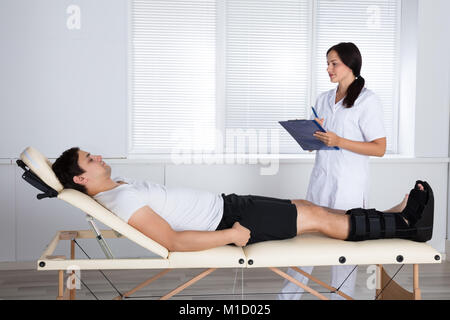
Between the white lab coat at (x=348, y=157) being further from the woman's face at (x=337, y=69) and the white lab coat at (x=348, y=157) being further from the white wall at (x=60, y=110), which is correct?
the white wall at (x=60, y=110)

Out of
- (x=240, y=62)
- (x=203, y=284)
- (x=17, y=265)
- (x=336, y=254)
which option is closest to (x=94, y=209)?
(x=336, y=254)

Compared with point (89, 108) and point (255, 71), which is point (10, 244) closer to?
point (89, 108)

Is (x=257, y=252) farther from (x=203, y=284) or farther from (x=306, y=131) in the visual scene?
(x=203, y=284)

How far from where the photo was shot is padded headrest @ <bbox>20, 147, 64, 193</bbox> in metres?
1.91

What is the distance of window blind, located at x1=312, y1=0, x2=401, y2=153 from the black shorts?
182 cm

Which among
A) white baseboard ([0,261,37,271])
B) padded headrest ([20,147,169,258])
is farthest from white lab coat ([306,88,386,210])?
white baseboard ([0,261,37,271])

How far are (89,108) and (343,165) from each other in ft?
5.73

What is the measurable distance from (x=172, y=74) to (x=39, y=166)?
1837mm

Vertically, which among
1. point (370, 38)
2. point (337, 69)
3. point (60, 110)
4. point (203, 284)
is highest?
point (370, 38)

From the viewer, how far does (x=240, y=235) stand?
1.98 m

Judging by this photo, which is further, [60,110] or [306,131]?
[60,110]

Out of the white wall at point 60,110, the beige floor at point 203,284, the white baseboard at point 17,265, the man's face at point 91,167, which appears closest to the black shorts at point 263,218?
the man's face at point 91,167
